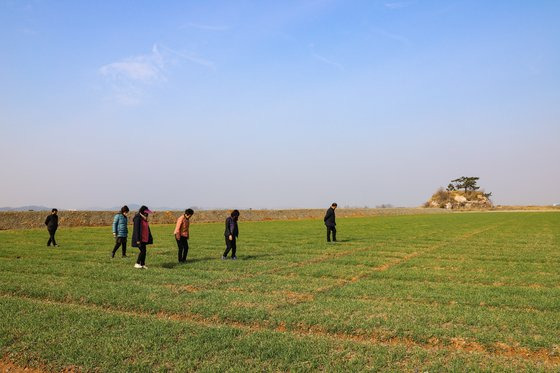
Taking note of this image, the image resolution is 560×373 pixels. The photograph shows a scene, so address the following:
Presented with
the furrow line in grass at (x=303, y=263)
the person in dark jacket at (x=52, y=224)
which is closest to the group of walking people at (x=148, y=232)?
the furrow line in grass at (x=303, y=263)

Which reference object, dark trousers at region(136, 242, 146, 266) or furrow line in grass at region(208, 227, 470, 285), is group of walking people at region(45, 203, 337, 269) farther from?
furrow line in grass at region(208, 227, 470, 285)

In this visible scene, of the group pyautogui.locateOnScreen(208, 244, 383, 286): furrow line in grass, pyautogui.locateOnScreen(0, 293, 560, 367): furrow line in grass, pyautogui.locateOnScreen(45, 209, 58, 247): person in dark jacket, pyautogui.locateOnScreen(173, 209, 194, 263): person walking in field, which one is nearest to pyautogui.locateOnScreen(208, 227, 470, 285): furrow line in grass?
pyautogui.locateOnScreen(208, 244, 383, 286): furrow line in grass

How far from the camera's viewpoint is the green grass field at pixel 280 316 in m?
6.61

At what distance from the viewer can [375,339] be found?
7648mm

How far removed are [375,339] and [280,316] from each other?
2.07 meters

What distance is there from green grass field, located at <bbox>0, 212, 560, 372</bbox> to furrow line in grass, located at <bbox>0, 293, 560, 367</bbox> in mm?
24

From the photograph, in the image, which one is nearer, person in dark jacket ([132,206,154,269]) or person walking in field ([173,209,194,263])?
person in dark jacket ([132,206,154,269])

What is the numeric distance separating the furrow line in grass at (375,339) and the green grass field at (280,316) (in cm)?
2

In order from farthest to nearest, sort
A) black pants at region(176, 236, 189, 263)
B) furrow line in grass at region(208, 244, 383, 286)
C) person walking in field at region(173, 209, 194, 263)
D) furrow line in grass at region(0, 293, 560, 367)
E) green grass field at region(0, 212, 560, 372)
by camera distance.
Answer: black pants at region(176, 236, 189, 263) < person walking in field at region(173, 209, 194, 263) < furrow line in grass at region(208, 244, 383, 286) < furrow line in grass at region(0, 293, 560, 367) < green grass field at region(0, 212, 560, 372)

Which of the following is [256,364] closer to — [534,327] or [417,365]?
[417,365]

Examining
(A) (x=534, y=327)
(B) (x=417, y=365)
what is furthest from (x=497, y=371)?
(A) (x=534, y=327)

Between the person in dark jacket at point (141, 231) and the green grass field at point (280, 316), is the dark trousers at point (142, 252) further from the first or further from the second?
the green grass field at point (280, 316)

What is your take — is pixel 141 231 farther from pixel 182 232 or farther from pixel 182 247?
pixel 182 247

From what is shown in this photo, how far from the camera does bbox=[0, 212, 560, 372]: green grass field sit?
661cm
